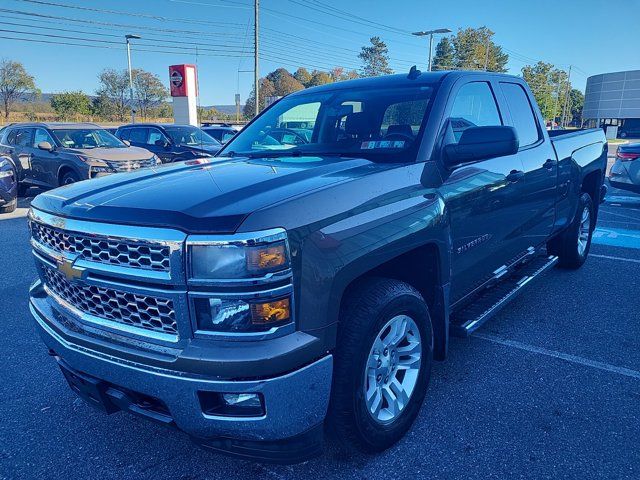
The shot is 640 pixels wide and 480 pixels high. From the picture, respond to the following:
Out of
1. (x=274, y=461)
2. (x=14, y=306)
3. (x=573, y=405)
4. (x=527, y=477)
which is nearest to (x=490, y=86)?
(x=573, y=405)

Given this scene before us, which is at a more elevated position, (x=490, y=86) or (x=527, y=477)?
(x=490, y=86)

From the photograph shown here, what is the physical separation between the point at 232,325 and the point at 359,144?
1676 mm

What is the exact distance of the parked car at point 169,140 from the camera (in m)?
11.8

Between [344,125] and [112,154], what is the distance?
833 cm

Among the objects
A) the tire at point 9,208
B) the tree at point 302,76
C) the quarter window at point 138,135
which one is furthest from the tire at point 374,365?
the tree at point 302,76

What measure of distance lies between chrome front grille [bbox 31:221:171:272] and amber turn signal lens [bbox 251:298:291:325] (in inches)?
14.8

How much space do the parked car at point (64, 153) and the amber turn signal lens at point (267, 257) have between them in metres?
8.94

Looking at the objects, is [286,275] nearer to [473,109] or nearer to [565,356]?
[473,109]

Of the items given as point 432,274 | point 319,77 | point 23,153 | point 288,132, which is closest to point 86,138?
point 23,153

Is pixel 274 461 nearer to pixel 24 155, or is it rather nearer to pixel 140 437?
pixel 140 437

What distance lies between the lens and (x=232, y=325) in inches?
71.3

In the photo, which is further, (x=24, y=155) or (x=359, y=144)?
(x=24, y=155)

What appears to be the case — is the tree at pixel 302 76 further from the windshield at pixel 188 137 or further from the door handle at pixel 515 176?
the door handle at pixel 515 176

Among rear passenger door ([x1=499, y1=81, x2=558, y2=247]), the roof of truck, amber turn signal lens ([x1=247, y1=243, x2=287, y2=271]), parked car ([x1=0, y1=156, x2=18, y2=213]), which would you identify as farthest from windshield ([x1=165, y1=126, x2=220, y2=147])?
amber turn signal lens ([x1=247, y1=243, x2=287, y2=271])
